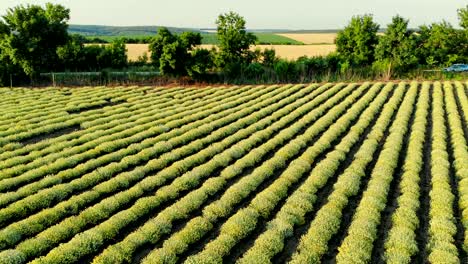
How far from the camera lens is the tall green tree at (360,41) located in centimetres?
5447

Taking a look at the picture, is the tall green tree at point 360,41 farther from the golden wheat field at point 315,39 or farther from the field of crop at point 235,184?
the golden wheat field at point 315,39

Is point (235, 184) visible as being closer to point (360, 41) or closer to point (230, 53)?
point (230, 53)

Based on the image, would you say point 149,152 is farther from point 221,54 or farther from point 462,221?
point 221,54

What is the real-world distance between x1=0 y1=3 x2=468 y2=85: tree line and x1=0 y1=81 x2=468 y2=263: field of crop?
1730 centimetres

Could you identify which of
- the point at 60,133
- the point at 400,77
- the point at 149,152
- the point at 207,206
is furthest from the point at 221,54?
the point at 207,206

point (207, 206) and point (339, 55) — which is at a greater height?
point (339, 55)

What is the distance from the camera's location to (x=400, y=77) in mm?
49906

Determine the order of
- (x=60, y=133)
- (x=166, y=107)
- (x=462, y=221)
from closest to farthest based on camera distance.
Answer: (x=462, y=221) < (x=60, y=133) < (x=166, y=107)

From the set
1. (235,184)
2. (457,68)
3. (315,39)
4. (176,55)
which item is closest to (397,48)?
(457,68)

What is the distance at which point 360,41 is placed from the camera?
54.6m

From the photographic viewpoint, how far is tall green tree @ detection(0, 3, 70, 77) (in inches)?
1806

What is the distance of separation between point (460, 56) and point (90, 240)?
54.8 m

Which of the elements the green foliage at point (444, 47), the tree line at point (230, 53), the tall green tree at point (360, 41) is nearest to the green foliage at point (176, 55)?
the tree line at point (230, 53)

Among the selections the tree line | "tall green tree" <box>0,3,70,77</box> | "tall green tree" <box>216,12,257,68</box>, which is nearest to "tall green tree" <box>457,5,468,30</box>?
the tree line
